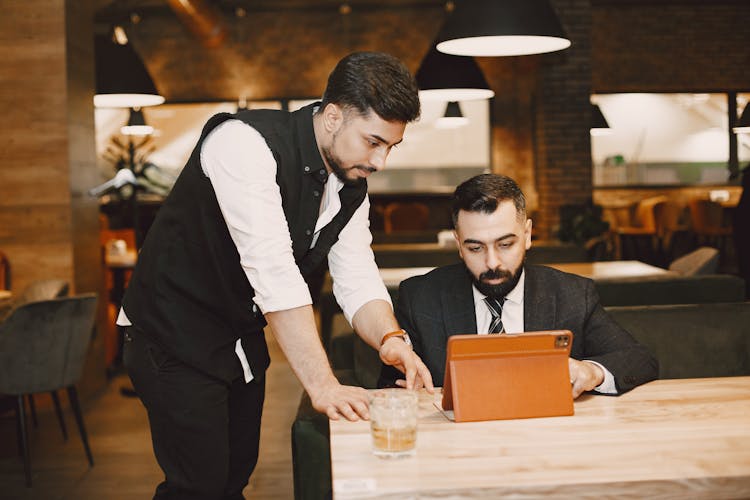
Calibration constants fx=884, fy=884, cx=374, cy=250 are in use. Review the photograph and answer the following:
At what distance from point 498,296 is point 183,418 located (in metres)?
0.93

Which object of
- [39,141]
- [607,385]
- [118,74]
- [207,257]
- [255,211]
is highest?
[118,74]

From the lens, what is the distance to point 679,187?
40.6 feet

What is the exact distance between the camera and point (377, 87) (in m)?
1.89

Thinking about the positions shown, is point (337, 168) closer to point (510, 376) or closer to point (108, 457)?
point (510, 376)

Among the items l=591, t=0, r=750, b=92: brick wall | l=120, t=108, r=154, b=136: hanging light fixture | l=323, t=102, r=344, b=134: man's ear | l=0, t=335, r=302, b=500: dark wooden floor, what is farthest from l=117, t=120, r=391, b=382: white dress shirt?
l=591, t=0, r=750, b=92: brick wall

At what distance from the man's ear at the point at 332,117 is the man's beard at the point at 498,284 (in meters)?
0.70

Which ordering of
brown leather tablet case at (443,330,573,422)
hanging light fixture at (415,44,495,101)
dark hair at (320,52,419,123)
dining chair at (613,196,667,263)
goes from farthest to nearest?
dining chair at (613,196,667,263)
hanging light fixture at (415,44,495,101)
dark hair at (320,52,419,123)
brown leather tablet case at (443,330,573,422)

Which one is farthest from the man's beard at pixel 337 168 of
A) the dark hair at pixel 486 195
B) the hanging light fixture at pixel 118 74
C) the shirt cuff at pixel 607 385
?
the hanging light fixture at pixel 118 74

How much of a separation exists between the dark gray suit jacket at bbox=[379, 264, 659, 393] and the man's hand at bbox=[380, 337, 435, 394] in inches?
11.9

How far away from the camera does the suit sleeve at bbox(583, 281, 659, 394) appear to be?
212 cm

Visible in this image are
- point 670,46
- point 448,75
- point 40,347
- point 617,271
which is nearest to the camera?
point 40,347

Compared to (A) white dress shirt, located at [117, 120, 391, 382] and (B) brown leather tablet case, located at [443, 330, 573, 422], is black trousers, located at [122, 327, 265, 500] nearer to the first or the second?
(A) white dress shirt, located at [117, 120, 391, 382]

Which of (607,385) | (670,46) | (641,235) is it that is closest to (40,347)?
(607,385)

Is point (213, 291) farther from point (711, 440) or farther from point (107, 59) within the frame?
point (107, 59)
